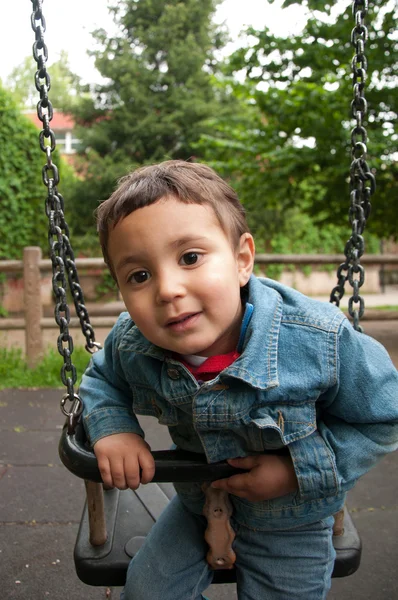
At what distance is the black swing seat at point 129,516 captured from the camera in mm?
1047

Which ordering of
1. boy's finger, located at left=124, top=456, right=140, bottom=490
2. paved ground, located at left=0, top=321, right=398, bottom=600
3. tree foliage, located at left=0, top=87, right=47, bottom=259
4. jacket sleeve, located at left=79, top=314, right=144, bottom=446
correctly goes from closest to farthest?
boy's finger, located at left=124, top=456, right=140, bottom=490 < jacket sleeve, located at left=79, top=314, right=144, bottom=446 < paved ground, located at left=0, top=321, right=398, bottom=600 < tree foliage, located at left=0, top=87, right=47, bottom=259

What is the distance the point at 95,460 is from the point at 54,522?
1.24 m

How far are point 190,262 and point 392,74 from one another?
456cm

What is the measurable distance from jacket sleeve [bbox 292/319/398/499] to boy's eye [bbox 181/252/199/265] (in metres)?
0.34

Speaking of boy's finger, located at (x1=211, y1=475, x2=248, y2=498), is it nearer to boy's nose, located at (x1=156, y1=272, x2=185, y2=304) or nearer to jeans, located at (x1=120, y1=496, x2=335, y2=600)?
jeans, located at (x1=120, y1=496, x2=335, y2=600)

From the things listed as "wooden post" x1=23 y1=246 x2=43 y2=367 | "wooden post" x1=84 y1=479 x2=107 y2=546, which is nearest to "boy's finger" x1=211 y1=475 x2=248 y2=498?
"wooden post" x1=84 y1=479 x2=107 y2=546

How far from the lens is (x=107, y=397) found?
126cm

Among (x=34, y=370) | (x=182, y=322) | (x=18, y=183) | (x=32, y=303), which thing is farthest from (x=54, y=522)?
(x=18, y=183)

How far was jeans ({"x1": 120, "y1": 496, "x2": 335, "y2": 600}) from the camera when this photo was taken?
1.18 metres

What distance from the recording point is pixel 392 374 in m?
1.09

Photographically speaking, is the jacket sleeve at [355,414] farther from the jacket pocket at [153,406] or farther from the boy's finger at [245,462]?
the jacket pocket at [153,406]

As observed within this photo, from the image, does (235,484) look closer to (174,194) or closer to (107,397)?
(107,397)

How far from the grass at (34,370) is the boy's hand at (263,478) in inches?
122

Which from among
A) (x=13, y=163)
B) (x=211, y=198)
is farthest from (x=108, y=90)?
(x=211, y=198)
